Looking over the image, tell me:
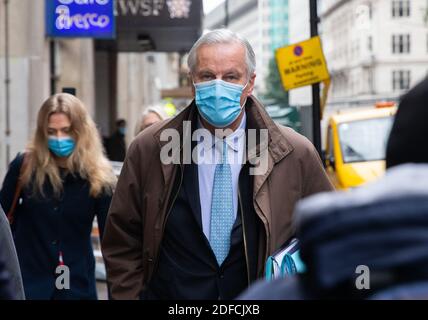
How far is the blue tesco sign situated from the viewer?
13500 mm

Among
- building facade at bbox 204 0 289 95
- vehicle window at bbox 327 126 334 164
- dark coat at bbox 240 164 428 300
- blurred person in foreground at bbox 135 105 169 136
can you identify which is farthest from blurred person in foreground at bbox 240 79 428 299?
building facade at bbox 204 0 289 95

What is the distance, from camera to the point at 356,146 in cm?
1380

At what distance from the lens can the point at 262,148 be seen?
410cm

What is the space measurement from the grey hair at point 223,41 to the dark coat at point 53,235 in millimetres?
1788

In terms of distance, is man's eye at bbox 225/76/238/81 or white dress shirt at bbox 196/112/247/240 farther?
man's eye at bbox 225/76/238/81

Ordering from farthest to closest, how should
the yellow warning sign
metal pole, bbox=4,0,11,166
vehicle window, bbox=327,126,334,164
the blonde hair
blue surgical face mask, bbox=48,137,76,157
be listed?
vehicle window, bbox=327,126,334,164
metal pole, bbox=4,0,11,166
the yellow warning sign
blue surgical face mask, bbox=48,137,76,157
the blonde hair

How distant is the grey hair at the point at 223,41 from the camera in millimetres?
4188

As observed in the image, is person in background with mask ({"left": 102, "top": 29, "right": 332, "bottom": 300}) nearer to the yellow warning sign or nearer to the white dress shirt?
the white dress shirt

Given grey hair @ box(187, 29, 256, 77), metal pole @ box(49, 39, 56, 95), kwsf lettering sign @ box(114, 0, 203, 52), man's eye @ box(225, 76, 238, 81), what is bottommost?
man's eye @ box(225, 76, 238, 81)

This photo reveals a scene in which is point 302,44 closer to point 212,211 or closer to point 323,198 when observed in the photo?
point 212,211

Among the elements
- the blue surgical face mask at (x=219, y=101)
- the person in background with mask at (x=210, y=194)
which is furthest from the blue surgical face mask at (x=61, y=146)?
the blue surgical face mask at (x=219, y=101)

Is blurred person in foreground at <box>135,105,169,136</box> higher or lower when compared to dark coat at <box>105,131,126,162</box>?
higher
